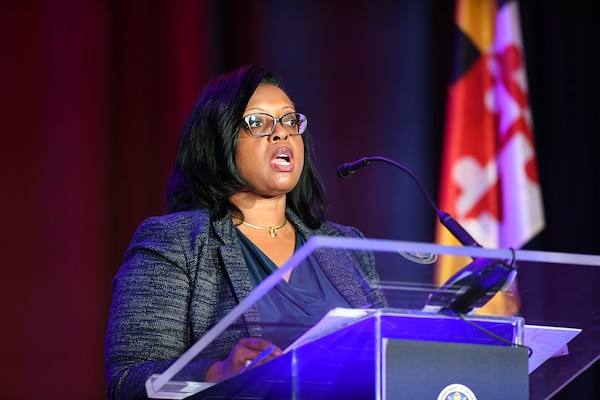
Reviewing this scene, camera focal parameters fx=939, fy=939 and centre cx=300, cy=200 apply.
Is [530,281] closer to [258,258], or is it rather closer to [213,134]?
[258,258]

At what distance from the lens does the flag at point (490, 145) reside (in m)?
4.04

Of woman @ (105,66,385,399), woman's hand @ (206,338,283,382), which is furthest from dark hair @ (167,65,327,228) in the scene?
woman's hand @ (206,338,283,382)

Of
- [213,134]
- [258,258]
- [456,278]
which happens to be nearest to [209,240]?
[258,258]

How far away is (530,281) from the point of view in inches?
59.7

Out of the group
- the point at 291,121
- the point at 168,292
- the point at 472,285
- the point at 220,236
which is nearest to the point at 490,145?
the point at 291,121

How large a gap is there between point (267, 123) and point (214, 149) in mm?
162

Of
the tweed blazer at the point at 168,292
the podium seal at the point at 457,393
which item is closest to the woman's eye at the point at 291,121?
the tweed blazer at the point at 168,292

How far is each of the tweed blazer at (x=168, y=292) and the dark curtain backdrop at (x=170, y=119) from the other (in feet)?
3.25

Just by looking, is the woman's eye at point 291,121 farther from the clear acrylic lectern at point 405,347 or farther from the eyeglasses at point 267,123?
the clear acrylic lectern at point 405,347

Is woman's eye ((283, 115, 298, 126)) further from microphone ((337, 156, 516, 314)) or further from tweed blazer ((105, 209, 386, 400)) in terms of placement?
microphone ((337, 156, 516, 314))

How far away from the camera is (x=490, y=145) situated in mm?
4102

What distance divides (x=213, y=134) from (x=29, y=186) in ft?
3.27

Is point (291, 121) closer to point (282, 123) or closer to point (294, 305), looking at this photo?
point (282, 123)

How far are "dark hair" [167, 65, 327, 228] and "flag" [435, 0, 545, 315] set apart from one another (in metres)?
1.64
